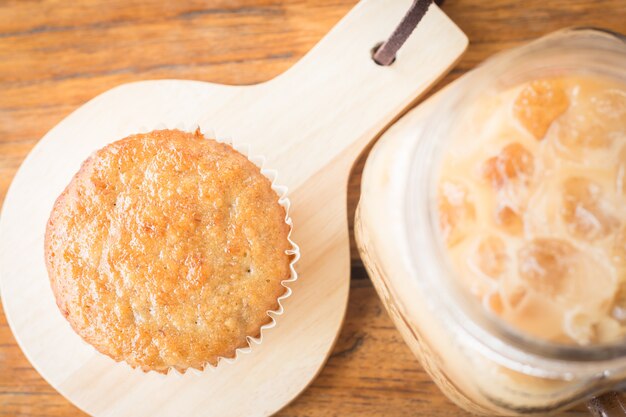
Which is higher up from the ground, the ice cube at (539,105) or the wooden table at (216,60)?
the ice cube at (539,105)

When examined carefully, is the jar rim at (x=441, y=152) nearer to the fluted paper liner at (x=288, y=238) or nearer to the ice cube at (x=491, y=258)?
the ice cube at (x=491, y=258)

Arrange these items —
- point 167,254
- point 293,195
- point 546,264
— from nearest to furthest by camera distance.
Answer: point 546,264 < point 167,254 < point 293,195

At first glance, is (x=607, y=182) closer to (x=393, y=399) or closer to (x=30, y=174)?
(x=393, y=399)

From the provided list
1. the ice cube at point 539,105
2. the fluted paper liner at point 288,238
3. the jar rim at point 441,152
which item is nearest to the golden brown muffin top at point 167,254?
the fluted paper liner at point 288,238

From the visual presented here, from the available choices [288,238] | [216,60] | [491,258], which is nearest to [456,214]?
A: [491,258]

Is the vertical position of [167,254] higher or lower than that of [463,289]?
lower

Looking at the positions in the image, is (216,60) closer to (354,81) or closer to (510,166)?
(354,81)

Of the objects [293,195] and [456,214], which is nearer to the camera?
[456,214]
